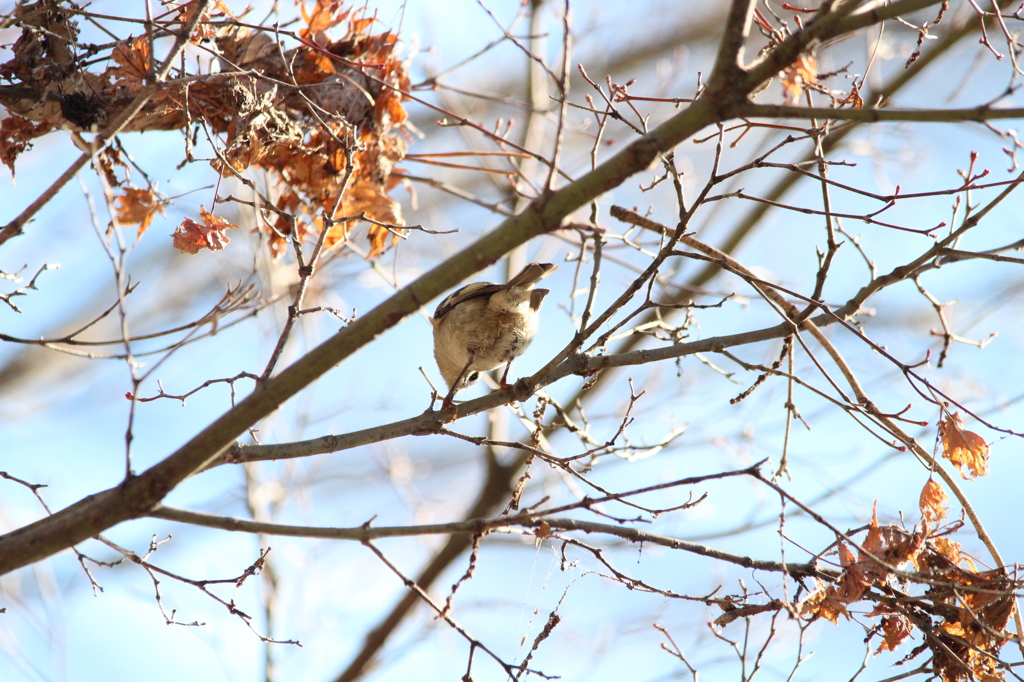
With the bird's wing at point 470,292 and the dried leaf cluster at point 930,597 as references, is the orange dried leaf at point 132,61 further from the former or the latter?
the dried leaf cluster at point 930,597

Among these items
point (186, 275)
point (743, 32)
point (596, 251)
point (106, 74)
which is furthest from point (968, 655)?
point (186, 275)

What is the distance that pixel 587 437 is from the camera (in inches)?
144

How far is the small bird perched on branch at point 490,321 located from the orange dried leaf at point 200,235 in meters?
1.19

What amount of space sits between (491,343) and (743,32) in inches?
79.4

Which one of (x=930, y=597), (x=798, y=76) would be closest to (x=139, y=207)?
(x=798, y=76)

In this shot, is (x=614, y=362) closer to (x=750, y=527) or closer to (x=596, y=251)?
(x=596, y=251)

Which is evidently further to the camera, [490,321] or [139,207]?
[490,321]

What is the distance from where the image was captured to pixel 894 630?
241 centimetres

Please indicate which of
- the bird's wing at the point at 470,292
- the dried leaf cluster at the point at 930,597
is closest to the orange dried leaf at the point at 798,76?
the bird's wing at the point at 470,292

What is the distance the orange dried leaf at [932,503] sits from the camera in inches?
98.3

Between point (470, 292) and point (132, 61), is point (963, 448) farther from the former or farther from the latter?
point (132, 61)

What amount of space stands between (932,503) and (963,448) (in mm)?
237

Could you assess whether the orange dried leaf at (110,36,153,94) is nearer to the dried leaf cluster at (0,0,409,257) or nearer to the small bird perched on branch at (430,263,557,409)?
the dried leaf cluster at (0,0,409,257)

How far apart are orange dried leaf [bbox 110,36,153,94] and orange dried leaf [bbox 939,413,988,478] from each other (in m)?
3.04
